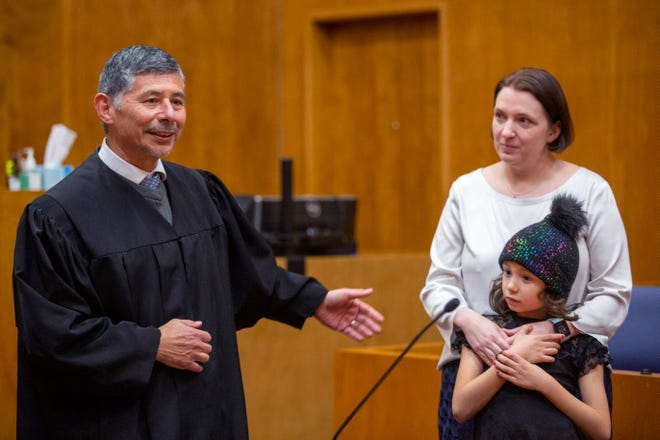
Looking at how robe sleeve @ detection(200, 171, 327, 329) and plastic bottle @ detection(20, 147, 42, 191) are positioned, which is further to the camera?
plastic bottle @ detection(20, 147, 42, 191)

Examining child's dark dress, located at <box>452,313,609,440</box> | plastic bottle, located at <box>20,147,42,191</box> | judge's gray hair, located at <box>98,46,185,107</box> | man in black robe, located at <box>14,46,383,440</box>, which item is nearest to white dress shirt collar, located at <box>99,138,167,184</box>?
man in black robe, located at <box>14,46,383,440</box>

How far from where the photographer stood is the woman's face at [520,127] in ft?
9.16

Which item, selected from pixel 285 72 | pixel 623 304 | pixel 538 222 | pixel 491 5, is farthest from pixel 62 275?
pixel 285 72

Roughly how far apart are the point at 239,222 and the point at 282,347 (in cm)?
223

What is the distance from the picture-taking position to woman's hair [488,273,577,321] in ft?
8.61

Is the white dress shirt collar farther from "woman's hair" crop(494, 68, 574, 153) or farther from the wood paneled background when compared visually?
the wood paneled background

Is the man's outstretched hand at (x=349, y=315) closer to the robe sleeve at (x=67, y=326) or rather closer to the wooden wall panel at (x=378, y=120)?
the robe sleeve at (x=67, y=326)

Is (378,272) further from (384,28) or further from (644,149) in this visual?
(384,28)

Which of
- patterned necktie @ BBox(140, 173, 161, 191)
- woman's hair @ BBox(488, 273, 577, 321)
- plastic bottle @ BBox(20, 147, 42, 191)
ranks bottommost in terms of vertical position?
woman's hair @ BBox(488, 273, 577, 321)

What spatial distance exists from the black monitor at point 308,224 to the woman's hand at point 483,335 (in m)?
2.71

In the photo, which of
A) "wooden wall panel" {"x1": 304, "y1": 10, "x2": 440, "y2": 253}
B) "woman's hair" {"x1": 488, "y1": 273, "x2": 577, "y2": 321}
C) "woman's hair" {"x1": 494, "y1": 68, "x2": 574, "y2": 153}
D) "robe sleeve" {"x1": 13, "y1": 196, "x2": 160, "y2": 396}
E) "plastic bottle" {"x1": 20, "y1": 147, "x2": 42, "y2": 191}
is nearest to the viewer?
"robe sleeve" {"x1": 13, "y1": 196, "x2": 160, "y2": 396}

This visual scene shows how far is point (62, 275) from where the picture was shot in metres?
2.45

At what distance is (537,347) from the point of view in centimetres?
258

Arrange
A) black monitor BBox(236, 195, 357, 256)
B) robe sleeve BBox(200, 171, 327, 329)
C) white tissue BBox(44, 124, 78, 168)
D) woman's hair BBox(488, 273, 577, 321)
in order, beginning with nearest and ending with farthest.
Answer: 1. woman's hair BBox(488, 273, 577, 321)
2. robe sleeve BBox(200, 171, 327, 329)
3. white tissue BBox(44, 124, 78, 168)
4. black monitor BBox(236, 195, 357, 256)
